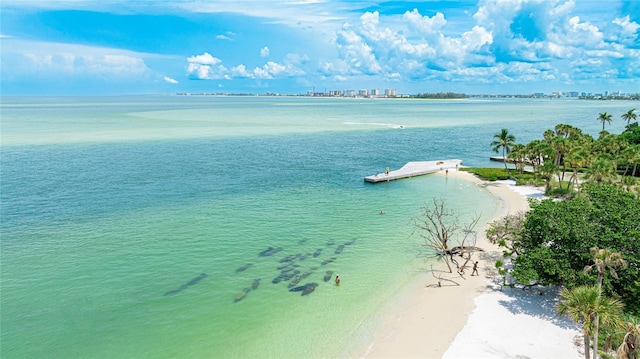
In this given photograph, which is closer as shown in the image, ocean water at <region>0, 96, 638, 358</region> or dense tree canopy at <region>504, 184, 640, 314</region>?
dense tree canopy at <region>504, 184, 640, 314</region>

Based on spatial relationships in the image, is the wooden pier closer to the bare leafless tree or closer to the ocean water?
the ocean water

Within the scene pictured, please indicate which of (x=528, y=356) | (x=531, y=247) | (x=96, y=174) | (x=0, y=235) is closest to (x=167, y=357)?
(x=528, y=356)

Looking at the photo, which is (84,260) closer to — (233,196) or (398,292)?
(233,196)

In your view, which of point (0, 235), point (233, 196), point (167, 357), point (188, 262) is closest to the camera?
point (167, 357)

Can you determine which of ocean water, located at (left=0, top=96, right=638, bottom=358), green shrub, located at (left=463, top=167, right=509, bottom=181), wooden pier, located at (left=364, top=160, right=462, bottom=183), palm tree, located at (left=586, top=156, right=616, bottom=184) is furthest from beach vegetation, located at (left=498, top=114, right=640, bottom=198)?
wooden pier, located at (left=364, top=160, right=462, bottom=183)

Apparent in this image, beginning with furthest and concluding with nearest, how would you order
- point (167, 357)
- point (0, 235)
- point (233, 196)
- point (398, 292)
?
point (233, 196)
point (0, 235)
point (398, 292)
point (167, 357)

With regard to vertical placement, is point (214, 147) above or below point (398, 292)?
above
